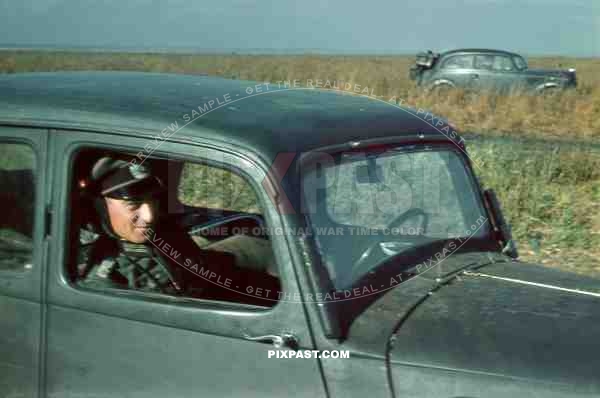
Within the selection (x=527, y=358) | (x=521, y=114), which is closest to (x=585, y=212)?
(x=527, y=358)

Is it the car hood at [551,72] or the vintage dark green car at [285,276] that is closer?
the vintage dark green car at [285,276]

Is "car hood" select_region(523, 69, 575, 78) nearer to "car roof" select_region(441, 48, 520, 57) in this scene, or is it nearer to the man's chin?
"car roof" select_region(441, 48, 520, 57)

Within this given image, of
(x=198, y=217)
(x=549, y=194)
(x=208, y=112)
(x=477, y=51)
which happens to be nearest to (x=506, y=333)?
(x=208, y=112)

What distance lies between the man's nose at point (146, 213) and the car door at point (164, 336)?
310mm

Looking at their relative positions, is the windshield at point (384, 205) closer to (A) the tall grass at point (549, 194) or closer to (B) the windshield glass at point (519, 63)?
(A) the tall grass at point (549, 194)

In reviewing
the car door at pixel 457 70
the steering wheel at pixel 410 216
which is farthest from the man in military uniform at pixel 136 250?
the car door at pixel 457 70

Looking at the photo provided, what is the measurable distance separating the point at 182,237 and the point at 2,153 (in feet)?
2.27

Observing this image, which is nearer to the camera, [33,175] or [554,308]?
[554,308]

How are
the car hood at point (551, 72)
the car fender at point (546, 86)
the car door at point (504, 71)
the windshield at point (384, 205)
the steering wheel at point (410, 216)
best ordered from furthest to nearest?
1. the car door at point (504, 71)
2. the car hood at point (551, 72)
3. the car fender at point (546, 86)
4. the steering wheel at point (410, 216)
5. the windshield at point (384, 205)

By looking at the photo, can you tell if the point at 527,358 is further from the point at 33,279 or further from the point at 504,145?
the point at 504,145

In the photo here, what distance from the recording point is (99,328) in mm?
2506

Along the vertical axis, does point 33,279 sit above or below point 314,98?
below

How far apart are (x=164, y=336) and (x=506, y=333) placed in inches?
39.1

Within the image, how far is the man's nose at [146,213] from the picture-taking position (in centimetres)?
285
